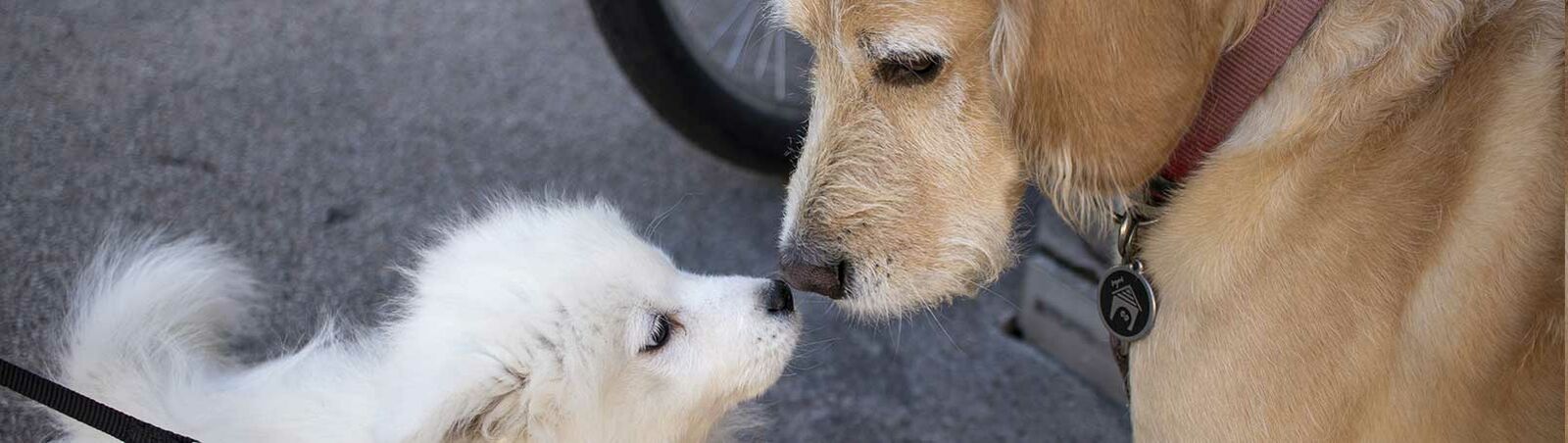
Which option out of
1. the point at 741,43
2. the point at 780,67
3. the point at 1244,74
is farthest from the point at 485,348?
the point at 741,43

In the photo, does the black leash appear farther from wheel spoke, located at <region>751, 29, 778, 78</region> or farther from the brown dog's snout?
wheel spoke, located at <region>751, 29, 778, 78</region>

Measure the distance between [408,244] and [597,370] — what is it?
4.71 ft

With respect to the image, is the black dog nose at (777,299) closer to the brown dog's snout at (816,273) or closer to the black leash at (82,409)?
the brown dog's snout at (816,273)

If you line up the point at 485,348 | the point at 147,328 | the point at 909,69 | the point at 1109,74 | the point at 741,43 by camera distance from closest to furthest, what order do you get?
the point at 1109,74 → the point at 909,69 → the point at 485,348 → the point at 147,328 → the point at 741,43

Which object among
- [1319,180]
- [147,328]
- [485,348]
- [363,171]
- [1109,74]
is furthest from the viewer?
[363,171]

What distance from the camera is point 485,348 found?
2.01 meters

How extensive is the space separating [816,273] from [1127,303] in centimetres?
51

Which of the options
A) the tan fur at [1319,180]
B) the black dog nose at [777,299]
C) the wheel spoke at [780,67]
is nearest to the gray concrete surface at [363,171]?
the wheel spoke at [780,67]

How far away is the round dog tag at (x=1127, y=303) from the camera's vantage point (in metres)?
1.93

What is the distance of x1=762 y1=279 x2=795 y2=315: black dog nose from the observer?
90.3 inches

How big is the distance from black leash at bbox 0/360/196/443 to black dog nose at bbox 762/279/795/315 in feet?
3.27

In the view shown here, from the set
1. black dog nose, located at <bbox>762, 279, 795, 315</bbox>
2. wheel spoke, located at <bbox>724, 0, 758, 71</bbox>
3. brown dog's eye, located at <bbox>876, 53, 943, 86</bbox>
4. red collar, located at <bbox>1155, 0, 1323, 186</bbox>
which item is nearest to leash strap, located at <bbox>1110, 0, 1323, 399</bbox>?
red collar, located at <bbox>1155, 0, 1323, 186</bbox>

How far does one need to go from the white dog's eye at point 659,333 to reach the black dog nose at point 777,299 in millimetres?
181

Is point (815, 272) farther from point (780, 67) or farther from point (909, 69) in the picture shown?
point (780, 67)
